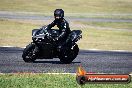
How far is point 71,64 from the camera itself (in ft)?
46.0

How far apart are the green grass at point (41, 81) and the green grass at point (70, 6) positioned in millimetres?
48798

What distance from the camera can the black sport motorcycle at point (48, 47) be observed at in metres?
13.8

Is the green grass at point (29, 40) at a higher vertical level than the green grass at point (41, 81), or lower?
lower

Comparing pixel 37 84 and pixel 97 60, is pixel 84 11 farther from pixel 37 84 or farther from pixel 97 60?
pixel 37 84

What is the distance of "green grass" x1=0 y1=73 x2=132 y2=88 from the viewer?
9266mm

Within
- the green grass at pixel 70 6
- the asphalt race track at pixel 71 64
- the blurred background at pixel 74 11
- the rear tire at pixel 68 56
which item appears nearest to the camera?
the asphalt race track at pixel 71 64

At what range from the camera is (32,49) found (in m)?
13.8

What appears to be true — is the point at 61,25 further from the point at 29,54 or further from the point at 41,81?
the point at 41,81

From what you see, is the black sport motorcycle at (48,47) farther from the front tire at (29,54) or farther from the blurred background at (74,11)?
the blurred background at (74,11)

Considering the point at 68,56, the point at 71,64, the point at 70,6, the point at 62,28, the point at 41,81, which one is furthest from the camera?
the point at 70,6

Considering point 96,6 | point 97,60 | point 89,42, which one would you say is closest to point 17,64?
point 97,60

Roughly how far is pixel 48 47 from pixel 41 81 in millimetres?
4177

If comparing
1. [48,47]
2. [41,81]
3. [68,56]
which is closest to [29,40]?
[68,56]

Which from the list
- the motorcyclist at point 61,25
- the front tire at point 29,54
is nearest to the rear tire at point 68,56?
the motorcyclist at point 61,25
